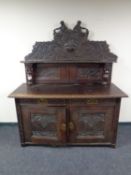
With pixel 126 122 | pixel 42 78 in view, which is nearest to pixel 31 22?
pixel 42 78

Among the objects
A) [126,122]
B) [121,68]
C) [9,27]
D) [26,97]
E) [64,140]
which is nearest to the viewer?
[26,97]

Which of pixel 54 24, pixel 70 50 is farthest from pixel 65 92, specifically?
pixel 54 24

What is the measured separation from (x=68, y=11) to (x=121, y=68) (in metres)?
1.05

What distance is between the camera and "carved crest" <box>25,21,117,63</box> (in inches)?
87.0

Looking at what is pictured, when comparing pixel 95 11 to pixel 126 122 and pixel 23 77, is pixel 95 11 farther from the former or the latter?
pixel 126 122

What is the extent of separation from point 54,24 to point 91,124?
136cm

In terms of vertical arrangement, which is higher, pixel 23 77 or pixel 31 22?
pixel 31 22

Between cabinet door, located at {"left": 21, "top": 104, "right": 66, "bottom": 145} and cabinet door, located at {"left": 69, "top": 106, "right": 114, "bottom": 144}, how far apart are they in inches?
5.1

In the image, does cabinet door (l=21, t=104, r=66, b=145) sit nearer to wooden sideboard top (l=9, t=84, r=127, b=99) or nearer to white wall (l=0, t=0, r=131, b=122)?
wooden sideboard top (l=9, t=84, r=127, b=99)

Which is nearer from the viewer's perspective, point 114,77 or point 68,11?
point 68,11

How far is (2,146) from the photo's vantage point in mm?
2254

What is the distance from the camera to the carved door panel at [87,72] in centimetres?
234

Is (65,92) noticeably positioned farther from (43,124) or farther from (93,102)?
(43,124)

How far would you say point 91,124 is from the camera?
2.10 m
